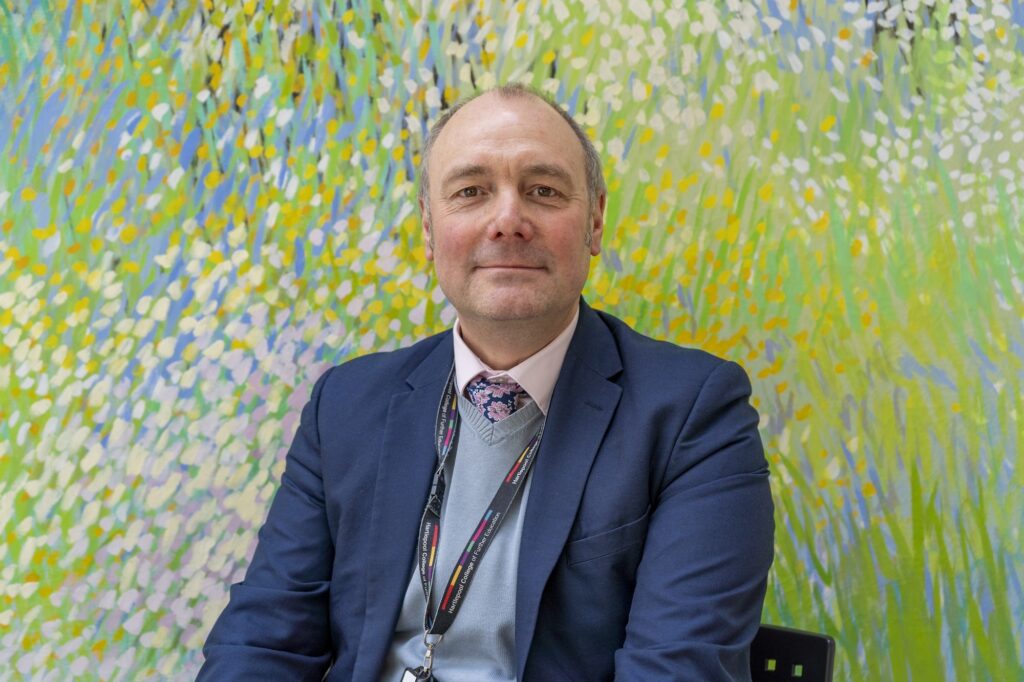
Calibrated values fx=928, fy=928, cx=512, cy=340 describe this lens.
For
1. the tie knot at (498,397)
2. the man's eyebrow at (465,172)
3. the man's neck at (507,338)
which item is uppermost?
the man's eyebrow at (465,172)

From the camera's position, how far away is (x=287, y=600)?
1861mm

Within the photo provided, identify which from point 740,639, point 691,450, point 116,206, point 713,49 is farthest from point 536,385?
point 116,206

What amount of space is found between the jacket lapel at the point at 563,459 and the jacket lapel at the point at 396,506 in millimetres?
241

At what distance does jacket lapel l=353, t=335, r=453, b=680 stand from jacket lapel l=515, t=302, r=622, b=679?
241 mm

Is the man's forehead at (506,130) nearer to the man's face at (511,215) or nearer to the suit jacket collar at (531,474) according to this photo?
the man's face at (511,215)

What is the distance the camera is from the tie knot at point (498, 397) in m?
1.86

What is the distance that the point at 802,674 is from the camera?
179cm

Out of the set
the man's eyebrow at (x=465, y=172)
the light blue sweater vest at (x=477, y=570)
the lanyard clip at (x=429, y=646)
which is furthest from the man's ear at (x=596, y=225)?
the lanyard clip at (x=429, y=646)

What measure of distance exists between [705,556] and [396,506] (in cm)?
61

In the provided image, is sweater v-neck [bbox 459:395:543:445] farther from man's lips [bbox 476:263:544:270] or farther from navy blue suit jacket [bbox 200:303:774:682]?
man's lips [bbox 476:263:544:270]

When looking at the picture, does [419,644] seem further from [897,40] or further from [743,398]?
[897,40]

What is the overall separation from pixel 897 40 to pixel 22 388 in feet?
7.71

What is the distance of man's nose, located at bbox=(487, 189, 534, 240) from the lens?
176 centimetres

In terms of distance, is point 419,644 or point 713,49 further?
point 713,49
